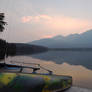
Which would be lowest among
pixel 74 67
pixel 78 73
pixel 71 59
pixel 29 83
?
pixel 71 59

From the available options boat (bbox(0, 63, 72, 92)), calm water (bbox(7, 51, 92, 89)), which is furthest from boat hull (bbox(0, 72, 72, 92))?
calm water (bbox(7, 51, 92, 89))

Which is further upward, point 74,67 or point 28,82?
point 28,82

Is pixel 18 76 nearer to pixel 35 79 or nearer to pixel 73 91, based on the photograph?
pixel 35 79

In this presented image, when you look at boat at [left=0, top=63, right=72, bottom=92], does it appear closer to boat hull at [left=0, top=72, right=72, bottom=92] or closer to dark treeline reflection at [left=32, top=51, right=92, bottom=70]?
boat hull at [left=0, top=72, right=72, bottom=92]

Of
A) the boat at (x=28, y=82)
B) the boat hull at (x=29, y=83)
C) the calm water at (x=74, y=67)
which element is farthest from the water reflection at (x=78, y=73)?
the boat hull at (x=29, y=83)

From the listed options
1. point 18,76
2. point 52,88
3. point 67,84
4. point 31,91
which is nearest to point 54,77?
point 52,88

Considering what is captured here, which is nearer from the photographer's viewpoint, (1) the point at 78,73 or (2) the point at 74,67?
(1) the point at 78,73

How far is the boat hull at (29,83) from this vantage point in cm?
694

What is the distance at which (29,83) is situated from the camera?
7.55 m

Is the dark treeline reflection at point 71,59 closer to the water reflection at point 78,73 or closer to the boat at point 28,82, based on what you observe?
the water reflection at point 78,73

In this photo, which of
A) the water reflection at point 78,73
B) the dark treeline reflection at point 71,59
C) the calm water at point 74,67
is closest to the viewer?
the water reflection at point 78,73

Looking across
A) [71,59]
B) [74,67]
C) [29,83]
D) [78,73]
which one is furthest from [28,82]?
[71,59]

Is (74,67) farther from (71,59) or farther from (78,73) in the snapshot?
(71,59)

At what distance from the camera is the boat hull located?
22.8ft
